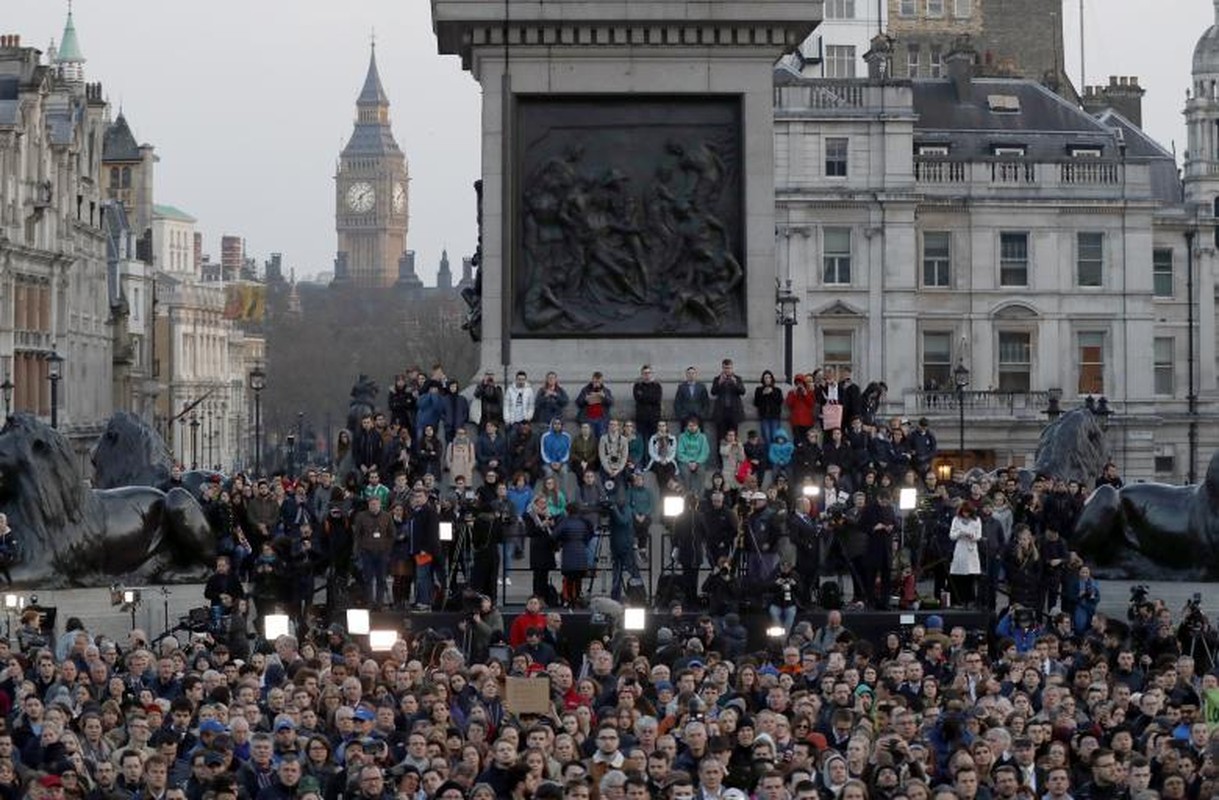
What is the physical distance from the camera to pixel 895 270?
3317 inches

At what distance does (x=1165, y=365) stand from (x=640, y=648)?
2456 inches

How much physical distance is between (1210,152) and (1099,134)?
9979mm

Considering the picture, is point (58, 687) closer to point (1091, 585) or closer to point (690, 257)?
point (1091, 585)

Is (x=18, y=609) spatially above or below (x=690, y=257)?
below

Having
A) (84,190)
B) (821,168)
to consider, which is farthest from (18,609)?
(84,190)

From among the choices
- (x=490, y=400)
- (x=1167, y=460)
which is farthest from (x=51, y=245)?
(x=490, y=400)

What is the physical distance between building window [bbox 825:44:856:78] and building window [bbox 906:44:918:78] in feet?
9.66

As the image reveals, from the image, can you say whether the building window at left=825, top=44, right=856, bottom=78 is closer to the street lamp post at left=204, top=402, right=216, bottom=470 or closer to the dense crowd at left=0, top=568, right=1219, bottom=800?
the street lamp post at left=204, top=402, right=216, bottom=470

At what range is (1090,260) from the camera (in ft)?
284

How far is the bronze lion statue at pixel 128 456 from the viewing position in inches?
1649

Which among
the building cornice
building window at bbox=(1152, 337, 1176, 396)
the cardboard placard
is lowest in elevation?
the cardboard placard

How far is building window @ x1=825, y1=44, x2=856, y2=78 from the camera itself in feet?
342

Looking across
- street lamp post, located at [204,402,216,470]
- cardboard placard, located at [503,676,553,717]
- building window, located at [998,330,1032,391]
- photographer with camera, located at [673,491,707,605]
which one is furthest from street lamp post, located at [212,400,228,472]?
cardboard placard, located at [503,676,553,717]

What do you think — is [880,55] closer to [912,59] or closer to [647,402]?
[912,59]
